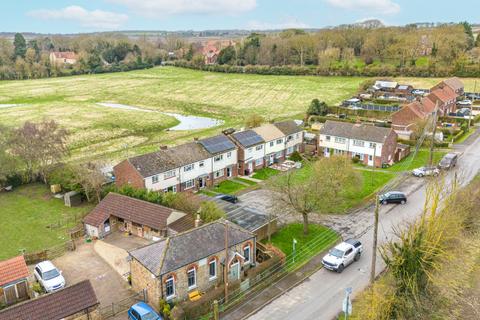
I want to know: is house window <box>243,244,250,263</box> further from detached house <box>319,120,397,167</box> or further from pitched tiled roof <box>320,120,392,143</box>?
pitched tiled roof <box>320,120,392,143</box>

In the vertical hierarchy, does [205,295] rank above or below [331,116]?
below

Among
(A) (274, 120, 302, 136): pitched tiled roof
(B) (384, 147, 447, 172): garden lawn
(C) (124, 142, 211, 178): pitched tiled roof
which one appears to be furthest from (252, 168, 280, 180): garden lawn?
(B) (384, 147, 447, 172): garden lawn

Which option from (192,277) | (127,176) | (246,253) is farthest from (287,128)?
(192,277)

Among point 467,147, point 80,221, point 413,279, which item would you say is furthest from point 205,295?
point 467,147

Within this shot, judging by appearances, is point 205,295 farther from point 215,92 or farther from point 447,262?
point 215,92

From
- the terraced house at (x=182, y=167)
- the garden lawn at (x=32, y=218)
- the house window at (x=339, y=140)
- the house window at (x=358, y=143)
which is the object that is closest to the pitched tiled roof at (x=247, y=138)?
the terraced house at (x=182, y=167)
